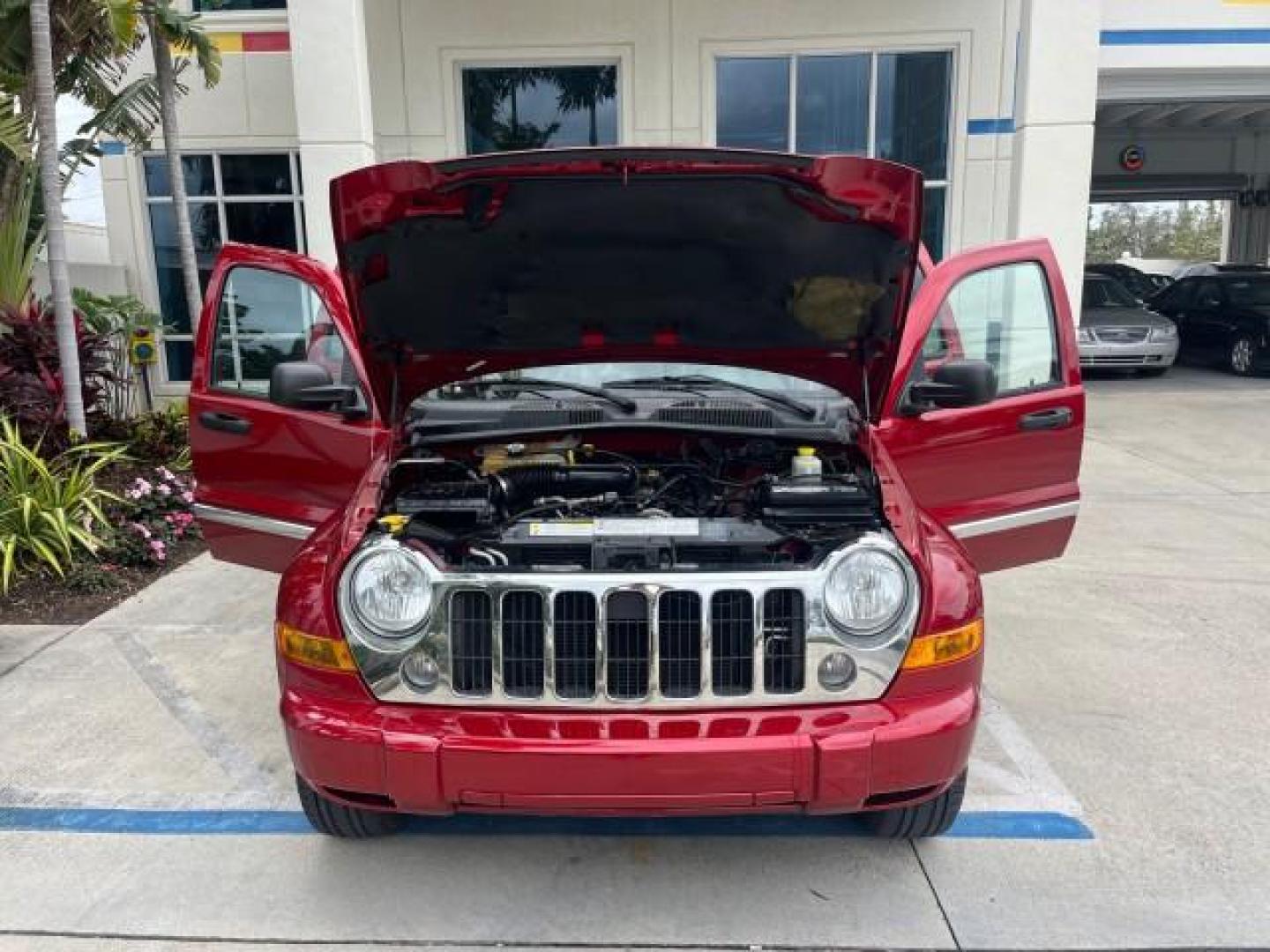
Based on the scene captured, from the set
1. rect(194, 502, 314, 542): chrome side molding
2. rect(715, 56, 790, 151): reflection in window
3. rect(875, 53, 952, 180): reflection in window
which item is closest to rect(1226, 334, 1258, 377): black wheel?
rect(875, 53, 952, 180): reflection in window

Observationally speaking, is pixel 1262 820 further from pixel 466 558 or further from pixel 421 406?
pixel 421 406

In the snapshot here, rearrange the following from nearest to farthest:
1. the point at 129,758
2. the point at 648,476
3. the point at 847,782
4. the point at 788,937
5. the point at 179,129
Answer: the point at 847,782 < the point at 788,937 < the point at 648,476 < the point at 129,758 < the point at 179,129

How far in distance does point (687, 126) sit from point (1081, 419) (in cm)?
815

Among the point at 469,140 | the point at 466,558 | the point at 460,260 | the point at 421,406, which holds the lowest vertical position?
the point at 466,558

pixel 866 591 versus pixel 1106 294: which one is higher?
pixel 866 591

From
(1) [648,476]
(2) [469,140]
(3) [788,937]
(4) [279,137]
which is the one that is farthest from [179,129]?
(3) [788,937]

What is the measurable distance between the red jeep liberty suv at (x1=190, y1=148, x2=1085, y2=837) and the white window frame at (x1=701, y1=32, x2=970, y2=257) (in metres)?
7.81

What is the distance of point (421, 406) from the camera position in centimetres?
347

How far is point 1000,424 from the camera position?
3.89 metres

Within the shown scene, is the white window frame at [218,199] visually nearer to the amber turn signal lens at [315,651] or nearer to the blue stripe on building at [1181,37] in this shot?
the amber turn signal lens at [315,651]

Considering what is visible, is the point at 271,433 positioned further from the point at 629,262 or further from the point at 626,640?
the point at 626,640

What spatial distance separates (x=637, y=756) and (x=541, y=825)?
945mm

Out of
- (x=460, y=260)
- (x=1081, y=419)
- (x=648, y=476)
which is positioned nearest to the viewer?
(x=460, y=260)

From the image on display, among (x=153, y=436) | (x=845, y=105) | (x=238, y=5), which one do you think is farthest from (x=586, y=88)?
(x=153, y=436)
